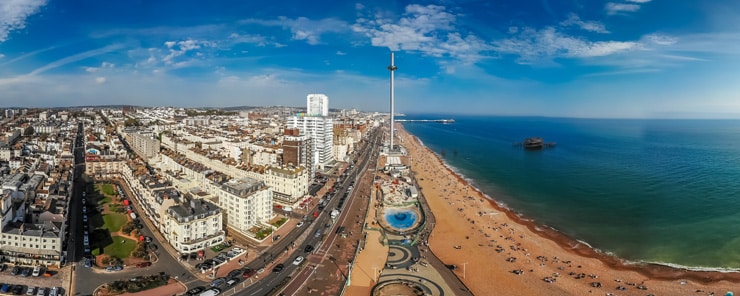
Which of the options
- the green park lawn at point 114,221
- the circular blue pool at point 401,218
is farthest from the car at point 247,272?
the green park lawn at point 114,221

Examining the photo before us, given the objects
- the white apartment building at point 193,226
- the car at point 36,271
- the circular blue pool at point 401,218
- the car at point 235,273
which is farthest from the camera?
the circular blue pool at point 401,218

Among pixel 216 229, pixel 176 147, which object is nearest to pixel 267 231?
pixel 216 229

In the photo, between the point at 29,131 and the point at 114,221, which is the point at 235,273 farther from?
the point at 29,131

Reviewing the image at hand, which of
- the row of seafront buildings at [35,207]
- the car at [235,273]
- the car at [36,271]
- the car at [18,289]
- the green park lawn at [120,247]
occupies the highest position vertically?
the row of seafront buildings at [35,207]

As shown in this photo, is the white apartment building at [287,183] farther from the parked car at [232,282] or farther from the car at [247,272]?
the parked car at [232,282]

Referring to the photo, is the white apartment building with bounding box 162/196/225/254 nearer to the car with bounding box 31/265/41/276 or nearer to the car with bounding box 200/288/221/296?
the car with bounding box 200/288/221/296

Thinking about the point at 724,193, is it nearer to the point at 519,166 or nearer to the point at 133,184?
the point at 519,166

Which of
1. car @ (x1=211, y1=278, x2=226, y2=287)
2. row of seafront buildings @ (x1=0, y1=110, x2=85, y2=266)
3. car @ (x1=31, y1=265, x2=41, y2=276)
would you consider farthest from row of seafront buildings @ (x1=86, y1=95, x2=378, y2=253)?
car @ (x1=31, y1=265, x2=41, y2=276)
